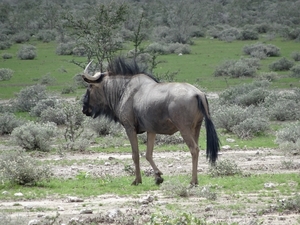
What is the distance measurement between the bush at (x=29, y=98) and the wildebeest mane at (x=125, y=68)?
13807mm

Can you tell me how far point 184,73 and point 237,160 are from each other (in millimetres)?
21389

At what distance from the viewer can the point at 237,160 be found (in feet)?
49.6

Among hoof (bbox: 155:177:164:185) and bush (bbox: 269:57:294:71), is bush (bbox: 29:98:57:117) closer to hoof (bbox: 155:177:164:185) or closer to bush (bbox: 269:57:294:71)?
hoof (bbox: 155:177:164:185)

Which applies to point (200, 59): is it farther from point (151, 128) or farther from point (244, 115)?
point (151, 128)

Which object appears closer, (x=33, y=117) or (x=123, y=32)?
(x=33, y=117)

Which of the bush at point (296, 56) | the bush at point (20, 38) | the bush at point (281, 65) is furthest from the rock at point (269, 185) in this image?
the bush at point (20, 38)

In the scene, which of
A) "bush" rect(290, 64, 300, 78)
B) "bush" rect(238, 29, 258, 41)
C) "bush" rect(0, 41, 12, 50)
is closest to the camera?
"bush" rect(290, 64, 300, 78)

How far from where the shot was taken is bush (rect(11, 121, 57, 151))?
57.6 ft

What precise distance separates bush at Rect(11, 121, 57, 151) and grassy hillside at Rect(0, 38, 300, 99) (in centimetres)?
1144

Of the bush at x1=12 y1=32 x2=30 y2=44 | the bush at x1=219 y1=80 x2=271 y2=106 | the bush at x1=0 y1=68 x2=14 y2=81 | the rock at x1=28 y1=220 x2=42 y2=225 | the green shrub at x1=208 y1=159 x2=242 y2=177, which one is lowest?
the bush at x1=12 y1=32 x2=30 y2=44

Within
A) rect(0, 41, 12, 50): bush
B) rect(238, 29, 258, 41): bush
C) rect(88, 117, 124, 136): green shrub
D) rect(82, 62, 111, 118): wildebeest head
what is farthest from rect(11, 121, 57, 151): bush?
rect(238, 29, 258, 41): bush

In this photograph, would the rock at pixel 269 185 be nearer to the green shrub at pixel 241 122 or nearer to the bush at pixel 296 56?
the green shrub at pixel 241 122

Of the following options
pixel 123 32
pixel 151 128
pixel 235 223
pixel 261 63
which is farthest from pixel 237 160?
pixel 123 32

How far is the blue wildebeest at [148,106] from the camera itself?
11.5m
